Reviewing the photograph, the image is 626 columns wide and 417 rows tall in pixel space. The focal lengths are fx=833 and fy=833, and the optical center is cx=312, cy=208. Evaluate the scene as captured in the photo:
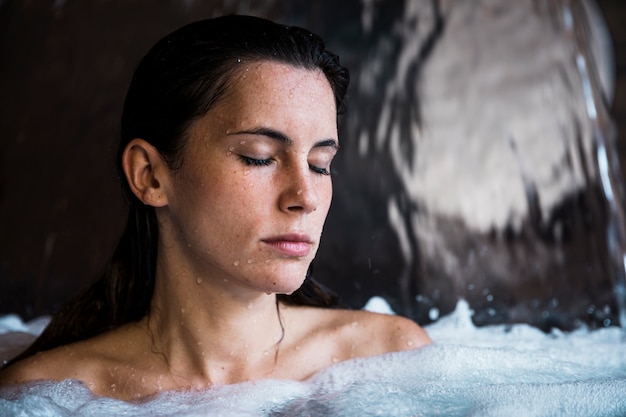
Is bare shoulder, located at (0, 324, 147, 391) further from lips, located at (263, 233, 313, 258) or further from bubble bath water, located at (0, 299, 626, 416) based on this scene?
lips, located at (263, 233, 313, 258)

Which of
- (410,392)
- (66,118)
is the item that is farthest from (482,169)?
(66,118)

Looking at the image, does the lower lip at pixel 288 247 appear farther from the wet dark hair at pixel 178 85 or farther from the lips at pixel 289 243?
the wet dark hair at pixel 178 85

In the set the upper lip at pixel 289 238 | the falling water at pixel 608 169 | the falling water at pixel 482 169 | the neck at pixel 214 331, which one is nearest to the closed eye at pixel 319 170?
the upper lip at pixel 289 238

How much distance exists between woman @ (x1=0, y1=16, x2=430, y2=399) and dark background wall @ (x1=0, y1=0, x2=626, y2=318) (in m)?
0.81

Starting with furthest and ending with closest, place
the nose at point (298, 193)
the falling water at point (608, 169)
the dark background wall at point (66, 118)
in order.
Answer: the dark background wall at point (66, 118) < the falling water at point (608, 169) < the nose at point (298, 193)

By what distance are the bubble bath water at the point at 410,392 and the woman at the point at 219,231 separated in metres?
0.03

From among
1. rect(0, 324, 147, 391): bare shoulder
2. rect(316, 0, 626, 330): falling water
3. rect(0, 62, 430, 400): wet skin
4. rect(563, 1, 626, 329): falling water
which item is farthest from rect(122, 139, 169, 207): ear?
rect(563, 1, 626, 329): falling water

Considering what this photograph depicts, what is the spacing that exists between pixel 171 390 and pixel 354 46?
1.30 metres

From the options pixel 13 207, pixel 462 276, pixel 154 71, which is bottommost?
pixel 462 276

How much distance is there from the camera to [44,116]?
2311 mm

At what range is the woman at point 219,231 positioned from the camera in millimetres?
1212

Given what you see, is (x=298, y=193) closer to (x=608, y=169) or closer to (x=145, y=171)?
(x=145, y=171)

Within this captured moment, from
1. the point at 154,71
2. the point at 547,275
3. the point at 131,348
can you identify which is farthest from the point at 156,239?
the point at 547,275

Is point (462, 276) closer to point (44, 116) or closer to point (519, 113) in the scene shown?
point (519, 113)
